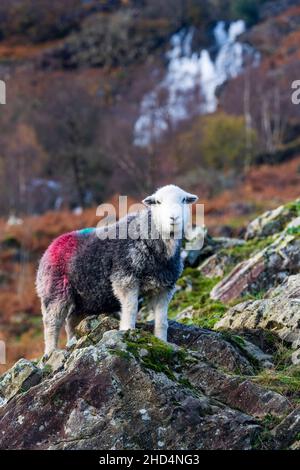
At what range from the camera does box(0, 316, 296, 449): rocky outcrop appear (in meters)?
6.98

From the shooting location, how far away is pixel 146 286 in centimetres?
936

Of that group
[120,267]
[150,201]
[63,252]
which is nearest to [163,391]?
[120,267]

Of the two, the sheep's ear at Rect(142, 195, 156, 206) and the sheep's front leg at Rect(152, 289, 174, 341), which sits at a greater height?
the sheep's ear at Rect(142, 195, 156, 206)

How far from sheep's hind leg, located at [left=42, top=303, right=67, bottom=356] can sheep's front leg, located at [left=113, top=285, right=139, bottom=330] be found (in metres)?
1.12

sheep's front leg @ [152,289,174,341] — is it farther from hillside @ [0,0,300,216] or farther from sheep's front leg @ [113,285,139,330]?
hillside @ [0,0,300,216]

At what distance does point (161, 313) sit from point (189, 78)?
6386 centimetres

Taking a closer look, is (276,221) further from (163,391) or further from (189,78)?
(189,78)

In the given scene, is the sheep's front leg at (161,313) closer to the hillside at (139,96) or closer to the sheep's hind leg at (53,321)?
the sheep's hind leg at (53,321)

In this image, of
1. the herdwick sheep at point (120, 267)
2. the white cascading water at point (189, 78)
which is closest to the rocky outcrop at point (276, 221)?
the herdwick sheep at point (120, 267)

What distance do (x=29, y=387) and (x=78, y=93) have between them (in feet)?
185

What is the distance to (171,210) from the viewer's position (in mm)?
9125

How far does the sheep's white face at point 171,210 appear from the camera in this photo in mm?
9141

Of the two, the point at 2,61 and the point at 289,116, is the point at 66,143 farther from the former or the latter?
the point at 2,61

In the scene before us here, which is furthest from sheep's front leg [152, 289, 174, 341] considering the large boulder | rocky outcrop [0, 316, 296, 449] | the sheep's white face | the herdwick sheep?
the large boulder
